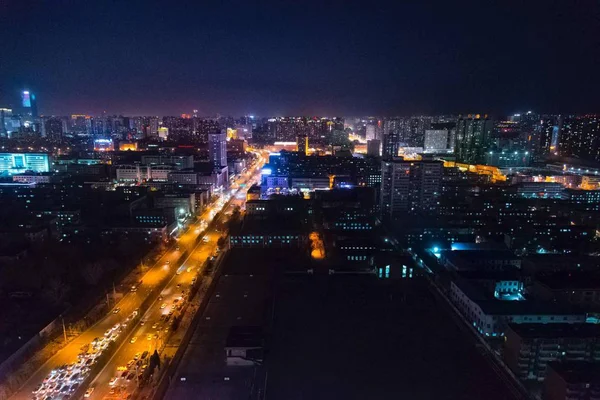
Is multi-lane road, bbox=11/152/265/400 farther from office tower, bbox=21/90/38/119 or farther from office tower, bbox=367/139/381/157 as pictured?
office tower, bbox=21/90/38/119

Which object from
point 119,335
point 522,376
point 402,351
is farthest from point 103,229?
point 522,376

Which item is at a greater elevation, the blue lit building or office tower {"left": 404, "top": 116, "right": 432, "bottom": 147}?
office tower {"left": 404, "top": 116, "right": 432, "bottom": 147}

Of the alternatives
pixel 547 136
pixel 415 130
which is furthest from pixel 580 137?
pixel 415 130

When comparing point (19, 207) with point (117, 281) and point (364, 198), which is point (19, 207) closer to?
point (117, 281)

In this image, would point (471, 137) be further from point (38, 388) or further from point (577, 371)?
point (38, 388)

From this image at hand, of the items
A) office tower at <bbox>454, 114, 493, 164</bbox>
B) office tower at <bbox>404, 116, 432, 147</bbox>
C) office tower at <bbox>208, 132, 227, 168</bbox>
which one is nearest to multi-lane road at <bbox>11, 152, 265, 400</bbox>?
office tower at <bbox>208, 132, 227, 168</bbox>

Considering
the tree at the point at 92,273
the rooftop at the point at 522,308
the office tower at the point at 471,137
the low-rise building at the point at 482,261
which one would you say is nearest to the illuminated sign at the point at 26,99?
the tree at the point at 92,273

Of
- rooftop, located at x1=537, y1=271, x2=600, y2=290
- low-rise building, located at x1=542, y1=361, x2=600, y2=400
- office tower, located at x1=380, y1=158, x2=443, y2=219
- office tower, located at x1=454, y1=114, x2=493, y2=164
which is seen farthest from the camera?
office tower, located at x1=454, y1=114, x2=493, y2=164
